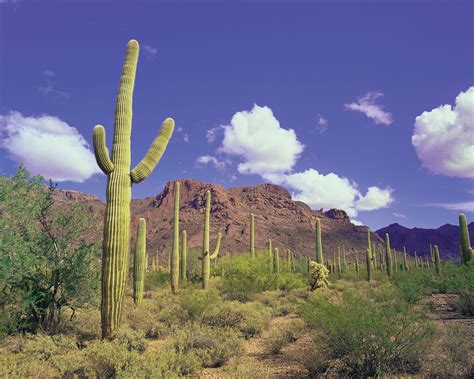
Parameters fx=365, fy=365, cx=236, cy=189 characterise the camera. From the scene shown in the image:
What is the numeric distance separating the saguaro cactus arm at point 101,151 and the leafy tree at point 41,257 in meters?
2.04

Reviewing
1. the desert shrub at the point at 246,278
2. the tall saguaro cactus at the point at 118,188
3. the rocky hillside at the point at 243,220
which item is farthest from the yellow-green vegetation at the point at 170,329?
the rocky hillside at the point at 243,220

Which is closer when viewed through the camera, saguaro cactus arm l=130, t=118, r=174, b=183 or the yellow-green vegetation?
the yellow-green vegetation

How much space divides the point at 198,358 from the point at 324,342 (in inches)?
96.7

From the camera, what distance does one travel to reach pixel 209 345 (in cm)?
798

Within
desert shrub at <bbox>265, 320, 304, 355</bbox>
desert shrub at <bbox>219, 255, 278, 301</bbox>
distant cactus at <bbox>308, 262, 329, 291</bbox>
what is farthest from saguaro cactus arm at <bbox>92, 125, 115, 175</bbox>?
distant cactus at <bbox>308, 262, 329, 291</bbox>

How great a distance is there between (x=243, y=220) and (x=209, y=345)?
10454 cm

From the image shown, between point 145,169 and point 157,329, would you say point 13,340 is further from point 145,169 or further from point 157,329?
point 145,169

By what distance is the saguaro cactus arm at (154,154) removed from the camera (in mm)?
9180

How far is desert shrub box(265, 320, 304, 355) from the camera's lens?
805 cm

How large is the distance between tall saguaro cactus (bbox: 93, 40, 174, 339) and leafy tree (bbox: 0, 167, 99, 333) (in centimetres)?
170

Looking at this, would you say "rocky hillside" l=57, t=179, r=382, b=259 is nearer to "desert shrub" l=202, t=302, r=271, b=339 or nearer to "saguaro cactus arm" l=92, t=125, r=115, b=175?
"desert shrub" l=202, t=302, r=271, b=339

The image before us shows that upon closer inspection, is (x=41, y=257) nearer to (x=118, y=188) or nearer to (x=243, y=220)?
(x=118, y=188)

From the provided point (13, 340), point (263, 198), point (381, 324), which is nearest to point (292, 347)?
point (381, 324)

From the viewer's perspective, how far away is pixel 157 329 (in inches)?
388
